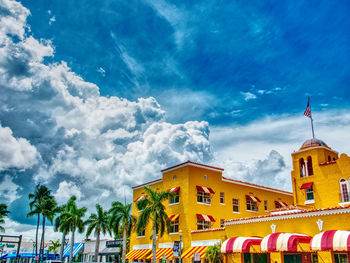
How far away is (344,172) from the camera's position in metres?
35.2

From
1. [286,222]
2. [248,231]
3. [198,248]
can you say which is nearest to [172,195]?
[198,248]

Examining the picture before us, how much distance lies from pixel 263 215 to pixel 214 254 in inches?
284

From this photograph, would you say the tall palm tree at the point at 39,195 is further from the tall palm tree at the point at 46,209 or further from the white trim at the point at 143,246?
the white trim at the point at 143,246

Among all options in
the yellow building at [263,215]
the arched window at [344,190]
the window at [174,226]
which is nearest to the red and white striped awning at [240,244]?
the yellow building at [263,215]

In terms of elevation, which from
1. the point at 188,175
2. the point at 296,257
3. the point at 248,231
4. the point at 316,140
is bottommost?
the point at 296,257

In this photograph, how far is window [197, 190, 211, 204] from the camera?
143 ft

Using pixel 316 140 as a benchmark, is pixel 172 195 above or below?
below

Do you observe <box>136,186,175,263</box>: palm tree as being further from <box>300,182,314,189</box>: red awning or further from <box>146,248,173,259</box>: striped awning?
<box>300,182,314,189</box>: red awning

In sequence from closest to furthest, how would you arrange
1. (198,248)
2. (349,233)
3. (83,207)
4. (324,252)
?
Answer: (349,233) → (324,252) → (198,248) → (83,207)

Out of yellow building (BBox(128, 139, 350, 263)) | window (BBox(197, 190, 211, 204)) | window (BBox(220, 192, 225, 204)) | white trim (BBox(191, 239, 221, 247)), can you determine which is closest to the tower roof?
yellow building (BBox(128, 139, 350, 263))

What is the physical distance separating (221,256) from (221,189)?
46.3 feet

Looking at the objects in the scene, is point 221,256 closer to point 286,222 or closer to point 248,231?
point 248,231

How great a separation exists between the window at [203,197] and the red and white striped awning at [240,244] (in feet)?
48.0

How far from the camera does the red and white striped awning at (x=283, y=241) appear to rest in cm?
2419
